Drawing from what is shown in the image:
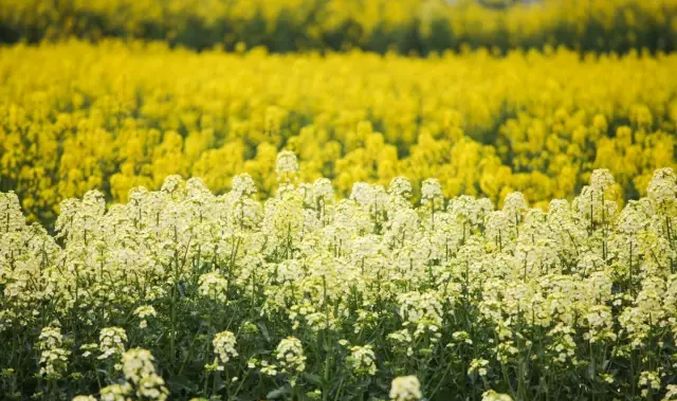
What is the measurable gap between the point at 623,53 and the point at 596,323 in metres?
13.1

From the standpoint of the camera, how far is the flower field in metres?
5.30

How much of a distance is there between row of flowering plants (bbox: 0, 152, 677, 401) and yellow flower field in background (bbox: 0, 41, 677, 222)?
9.11 ft

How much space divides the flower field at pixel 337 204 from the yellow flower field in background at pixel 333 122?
0.04 metres

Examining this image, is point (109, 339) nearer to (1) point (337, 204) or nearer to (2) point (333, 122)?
(1) point (337, 204)

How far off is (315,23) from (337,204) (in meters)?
11.5

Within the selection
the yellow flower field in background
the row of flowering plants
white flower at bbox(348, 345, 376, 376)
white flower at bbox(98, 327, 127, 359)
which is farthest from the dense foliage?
white flower at bbox(98, 327, 127, 359)

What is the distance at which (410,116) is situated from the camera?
11555 mm

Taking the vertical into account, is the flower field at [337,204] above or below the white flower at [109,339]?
above

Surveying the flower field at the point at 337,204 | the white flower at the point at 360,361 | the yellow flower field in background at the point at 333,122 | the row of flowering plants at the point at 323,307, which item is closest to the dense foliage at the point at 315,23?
the flower field at the point at 337,204

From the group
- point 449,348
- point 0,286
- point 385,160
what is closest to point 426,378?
point 449,348

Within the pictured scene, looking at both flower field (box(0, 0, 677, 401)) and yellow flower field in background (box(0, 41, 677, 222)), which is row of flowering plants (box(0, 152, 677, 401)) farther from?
yellow flower field in background (box(0, 41, 677, 222))

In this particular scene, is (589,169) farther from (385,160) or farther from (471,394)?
(471,394)

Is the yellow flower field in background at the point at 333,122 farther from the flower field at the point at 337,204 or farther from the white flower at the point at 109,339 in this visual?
the white flower at the point at 109,339

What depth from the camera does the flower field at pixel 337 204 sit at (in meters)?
5.30
